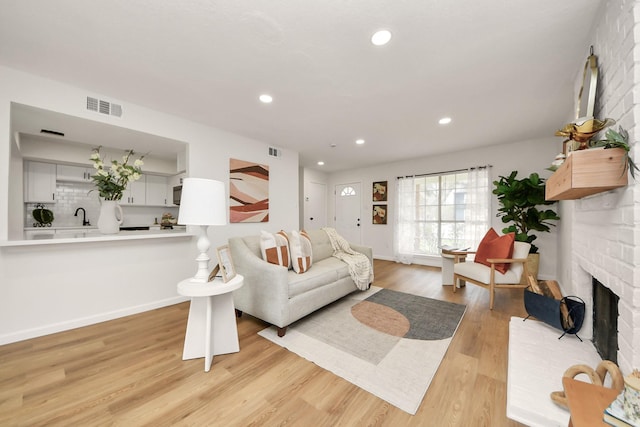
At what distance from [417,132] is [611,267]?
289 centimetres

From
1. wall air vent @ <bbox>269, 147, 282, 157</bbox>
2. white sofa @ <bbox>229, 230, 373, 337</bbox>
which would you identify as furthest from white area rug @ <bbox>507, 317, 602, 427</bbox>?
wall air vent @ <bbox>269, 147, 282, 157</bbox>

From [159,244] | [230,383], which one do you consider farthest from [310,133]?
[230,383]

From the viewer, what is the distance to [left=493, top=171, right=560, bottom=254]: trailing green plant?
12.0 ft

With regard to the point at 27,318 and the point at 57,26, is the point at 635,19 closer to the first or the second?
the point at 57,26

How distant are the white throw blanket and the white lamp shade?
74.6 inches

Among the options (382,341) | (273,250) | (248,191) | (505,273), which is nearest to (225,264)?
(273,250)

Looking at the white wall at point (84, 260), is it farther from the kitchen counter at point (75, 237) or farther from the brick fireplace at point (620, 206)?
the brick fireplace at point (620, 206)

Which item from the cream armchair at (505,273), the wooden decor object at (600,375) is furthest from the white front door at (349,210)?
the wooden decor object at (600,375)

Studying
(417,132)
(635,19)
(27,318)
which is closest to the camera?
(635,19)

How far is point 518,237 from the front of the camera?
12.1 feet

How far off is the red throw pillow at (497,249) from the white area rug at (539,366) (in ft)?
4.75

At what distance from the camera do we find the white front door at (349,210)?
6.45 meters

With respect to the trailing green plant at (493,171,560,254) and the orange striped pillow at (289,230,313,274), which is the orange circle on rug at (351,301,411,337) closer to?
the orange striped pillow at (289,230,313,274)

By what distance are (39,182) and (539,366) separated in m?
6.17
